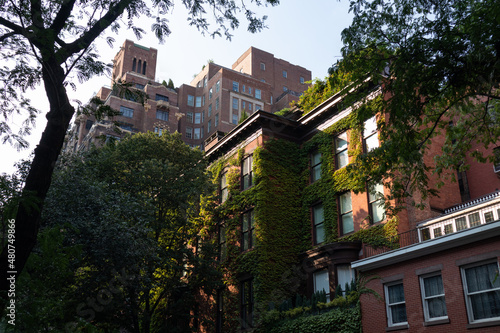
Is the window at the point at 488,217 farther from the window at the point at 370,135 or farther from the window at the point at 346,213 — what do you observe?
the window at the point at 370,135

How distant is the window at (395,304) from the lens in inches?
786

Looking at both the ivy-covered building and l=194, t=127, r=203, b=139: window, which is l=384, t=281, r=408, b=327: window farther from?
l=194, t=127, r=203, b=139: window

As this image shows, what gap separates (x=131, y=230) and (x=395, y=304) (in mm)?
13063

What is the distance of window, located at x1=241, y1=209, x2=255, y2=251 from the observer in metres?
30.6

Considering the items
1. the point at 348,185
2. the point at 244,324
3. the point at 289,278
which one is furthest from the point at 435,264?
the point at 244,324

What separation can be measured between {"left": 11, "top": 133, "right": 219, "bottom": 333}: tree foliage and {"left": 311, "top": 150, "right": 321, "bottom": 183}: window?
277 inches

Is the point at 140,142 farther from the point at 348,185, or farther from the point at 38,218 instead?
the point at 38,218

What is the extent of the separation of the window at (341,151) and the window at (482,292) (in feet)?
37.8

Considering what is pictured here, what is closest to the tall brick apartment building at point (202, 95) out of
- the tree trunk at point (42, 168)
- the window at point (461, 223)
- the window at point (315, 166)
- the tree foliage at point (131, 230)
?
the tree foliage at point (131, 230)

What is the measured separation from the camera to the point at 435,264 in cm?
1925

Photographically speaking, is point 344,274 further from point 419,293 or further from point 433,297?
point 433,297

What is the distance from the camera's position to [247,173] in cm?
3319

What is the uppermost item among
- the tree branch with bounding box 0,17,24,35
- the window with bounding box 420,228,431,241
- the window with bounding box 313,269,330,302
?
the tree branch with bounding box 0,17,24,35

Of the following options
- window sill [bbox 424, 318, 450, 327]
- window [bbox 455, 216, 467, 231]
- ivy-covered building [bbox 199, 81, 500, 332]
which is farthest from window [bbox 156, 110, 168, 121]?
window sill [bbox 424, 318, 450, 327]
